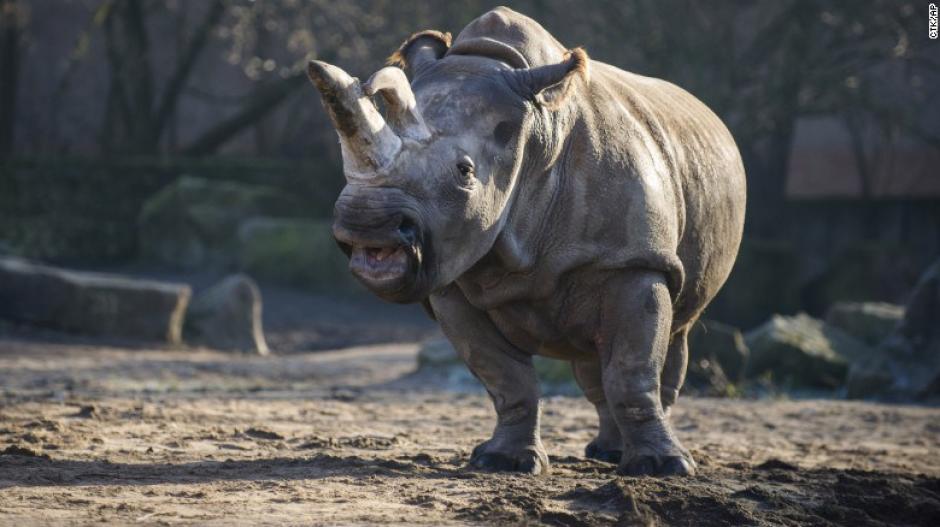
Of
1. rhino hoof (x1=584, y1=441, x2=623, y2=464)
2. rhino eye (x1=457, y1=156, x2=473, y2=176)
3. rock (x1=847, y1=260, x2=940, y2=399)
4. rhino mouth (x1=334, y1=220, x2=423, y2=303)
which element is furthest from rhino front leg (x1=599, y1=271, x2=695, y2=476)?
rock (x1=847, y1=260, x2=940, y2=399)

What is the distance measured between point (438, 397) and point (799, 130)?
17787 millimetres

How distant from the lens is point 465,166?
4957 millimetres

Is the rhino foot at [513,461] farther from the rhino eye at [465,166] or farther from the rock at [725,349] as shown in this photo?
the rock at [725,349]

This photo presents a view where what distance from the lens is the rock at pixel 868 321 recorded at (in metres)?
12.3

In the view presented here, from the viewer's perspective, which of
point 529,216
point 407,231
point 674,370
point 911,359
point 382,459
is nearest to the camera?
point 407,231

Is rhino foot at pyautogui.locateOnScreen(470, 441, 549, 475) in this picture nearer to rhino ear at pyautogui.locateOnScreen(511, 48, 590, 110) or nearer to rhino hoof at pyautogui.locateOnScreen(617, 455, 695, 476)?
rhino hoof at pyautogui.locateOnScreen(617, 455, 695, 476)

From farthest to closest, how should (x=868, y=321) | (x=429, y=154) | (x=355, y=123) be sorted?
(x=868, y=321), (x=429, y=154), (x=355, y=123)

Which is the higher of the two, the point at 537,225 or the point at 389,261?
the point at 537,225

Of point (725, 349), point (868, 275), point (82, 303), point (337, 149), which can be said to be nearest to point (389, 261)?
point (725, 349)

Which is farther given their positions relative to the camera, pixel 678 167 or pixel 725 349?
pixel 725 349

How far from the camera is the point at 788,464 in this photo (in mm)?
6383

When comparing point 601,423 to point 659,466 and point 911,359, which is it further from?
point 911,359

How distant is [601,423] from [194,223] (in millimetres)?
11825

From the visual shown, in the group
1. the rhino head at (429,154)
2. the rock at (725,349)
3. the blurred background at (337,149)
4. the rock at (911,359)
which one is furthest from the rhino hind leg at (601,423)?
the blurred background at (337,149)
